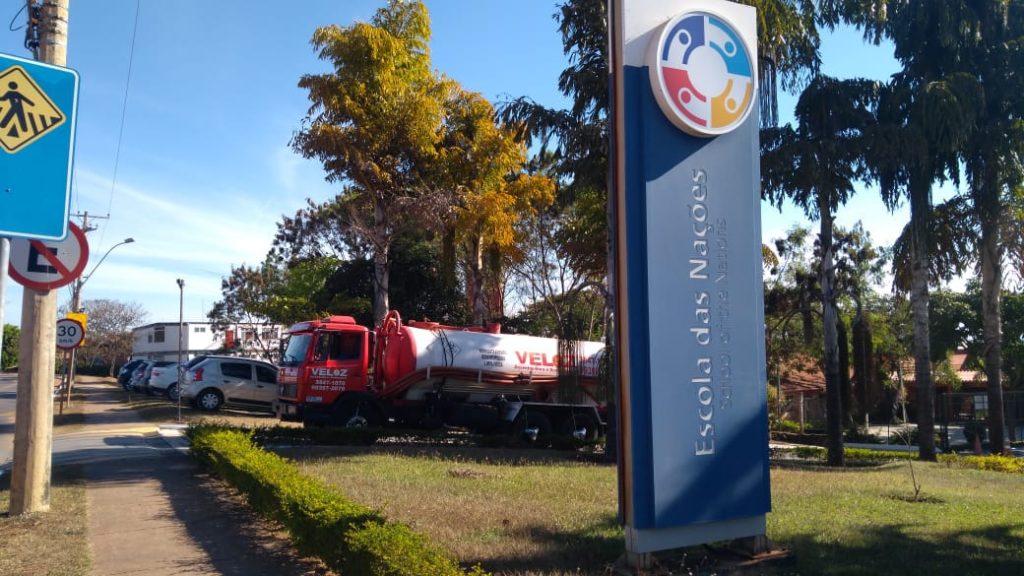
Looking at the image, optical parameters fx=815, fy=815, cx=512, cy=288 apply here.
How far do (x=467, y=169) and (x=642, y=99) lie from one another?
19075mm

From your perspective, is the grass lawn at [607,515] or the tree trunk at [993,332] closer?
the grass lawn at [607,515]

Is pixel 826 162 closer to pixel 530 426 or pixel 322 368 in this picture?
pixel 530 426

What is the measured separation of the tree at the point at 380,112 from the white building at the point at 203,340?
11200 mm

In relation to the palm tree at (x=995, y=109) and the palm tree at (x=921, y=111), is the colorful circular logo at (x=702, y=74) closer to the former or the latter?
the palm tree at (x=921, y=111)

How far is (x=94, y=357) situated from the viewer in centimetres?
7694

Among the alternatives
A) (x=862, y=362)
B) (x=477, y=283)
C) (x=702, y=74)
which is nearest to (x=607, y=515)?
(x=702, y=74)

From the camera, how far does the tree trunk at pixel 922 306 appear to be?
20.6 meters

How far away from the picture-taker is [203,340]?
2564 inches

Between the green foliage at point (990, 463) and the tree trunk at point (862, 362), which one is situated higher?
the tree trunk at point (862, 362)

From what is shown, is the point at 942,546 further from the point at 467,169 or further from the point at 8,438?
the point at 8,438

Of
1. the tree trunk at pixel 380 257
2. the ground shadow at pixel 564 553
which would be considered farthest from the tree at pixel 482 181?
the ground shadow at pixel 564 553

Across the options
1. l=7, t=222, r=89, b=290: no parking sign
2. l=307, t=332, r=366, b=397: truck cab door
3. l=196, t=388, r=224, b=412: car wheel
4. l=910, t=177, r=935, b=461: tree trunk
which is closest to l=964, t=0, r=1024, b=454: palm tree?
l=910, t=177, r=935, b=461: tree trunk

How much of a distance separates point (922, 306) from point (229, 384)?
2100 centimetres

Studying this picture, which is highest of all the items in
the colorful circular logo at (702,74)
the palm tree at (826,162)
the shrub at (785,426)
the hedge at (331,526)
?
the palm tree at (826,162)
